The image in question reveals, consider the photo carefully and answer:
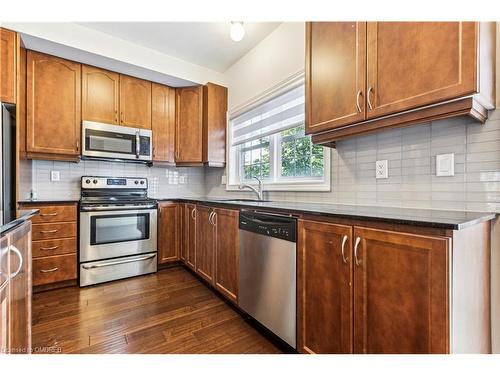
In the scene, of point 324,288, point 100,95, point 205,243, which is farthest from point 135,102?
point 324,288

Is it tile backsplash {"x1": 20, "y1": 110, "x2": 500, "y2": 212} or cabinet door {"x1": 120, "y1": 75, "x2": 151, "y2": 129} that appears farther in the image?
cabinet door {"x1": 120, "y1": 75, "x2": 151, "y2": 129}

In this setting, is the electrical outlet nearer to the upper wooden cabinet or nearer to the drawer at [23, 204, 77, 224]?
the upper wooden cabinet

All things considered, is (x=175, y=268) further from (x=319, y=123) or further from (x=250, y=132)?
(x=319, y=123)

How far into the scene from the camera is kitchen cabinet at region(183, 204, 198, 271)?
275cm

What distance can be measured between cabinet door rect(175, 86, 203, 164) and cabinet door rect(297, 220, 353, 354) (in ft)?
7.51

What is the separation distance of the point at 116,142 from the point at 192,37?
4.79 ft

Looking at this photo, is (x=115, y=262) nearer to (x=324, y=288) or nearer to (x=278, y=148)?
(x=278, y=148)

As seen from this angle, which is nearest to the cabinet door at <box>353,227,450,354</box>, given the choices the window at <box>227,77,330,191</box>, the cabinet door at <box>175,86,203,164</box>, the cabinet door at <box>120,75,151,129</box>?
the window at <box>227,77,330,191</box>

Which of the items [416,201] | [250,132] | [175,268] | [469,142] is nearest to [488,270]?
[416,201]

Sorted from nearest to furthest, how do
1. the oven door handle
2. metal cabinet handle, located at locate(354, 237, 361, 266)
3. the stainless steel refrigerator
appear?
metal cabinet handle, located at locate(354, 237, 361, 266)
the stainless steel refrigerator
the oven door handle

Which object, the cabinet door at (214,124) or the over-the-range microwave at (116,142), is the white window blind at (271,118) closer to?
the cabinet door at (214,124)

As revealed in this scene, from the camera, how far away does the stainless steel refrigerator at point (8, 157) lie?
5.95 feet

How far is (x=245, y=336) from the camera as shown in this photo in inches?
66.5
